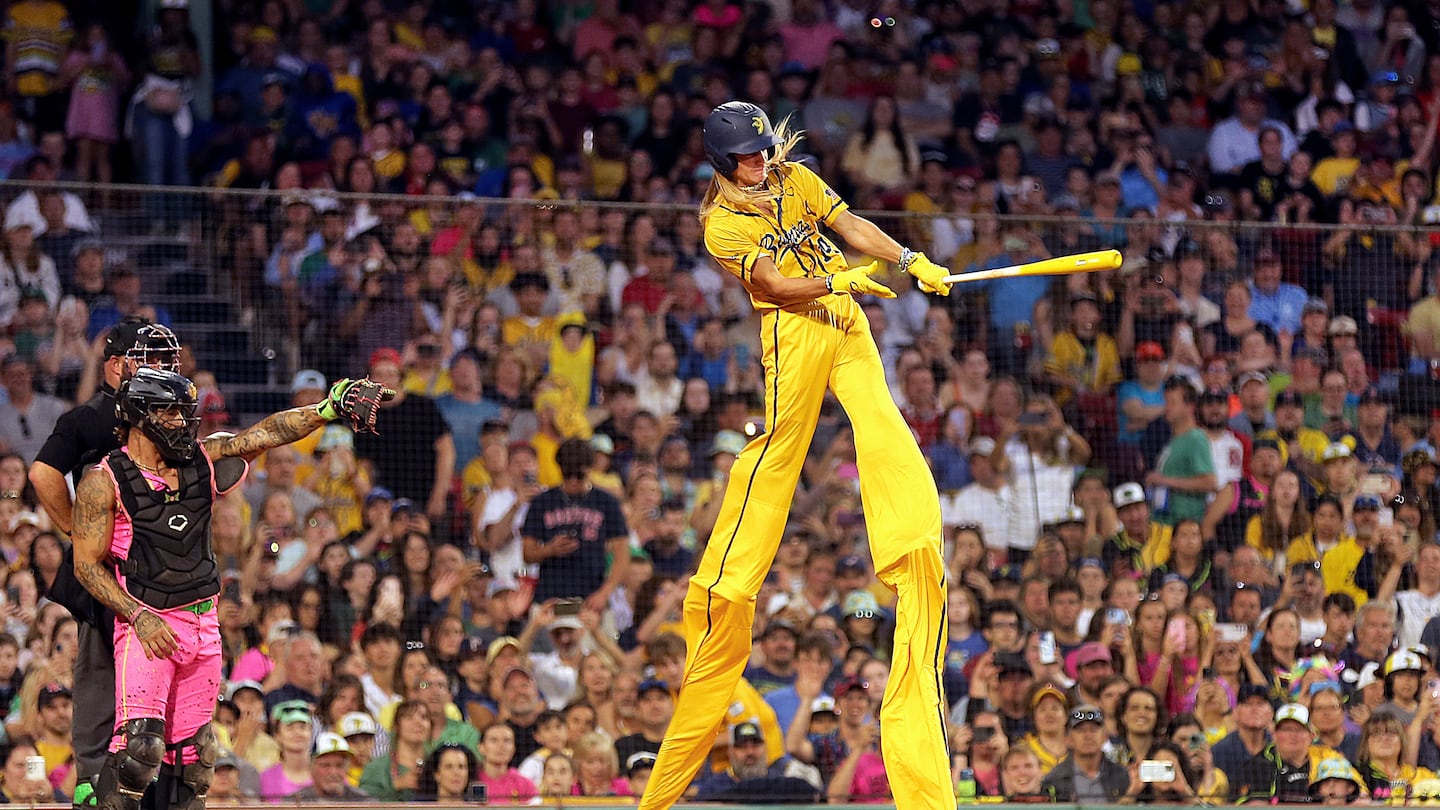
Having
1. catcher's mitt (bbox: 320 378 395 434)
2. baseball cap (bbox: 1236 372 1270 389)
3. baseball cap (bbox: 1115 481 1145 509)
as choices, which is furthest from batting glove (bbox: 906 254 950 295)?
baseball cap (bbox: 1236 372 1270 389)

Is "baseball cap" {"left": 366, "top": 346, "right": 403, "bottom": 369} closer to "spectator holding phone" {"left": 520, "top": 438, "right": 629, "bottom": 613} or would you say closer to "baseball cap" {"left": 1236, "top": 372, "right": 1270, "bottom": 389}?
"spectator holding phone" {"left": 520, "top": 438, "right": 629, "bottom": 613}

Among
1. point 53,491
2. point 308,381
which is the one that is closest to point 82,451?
point 53,491

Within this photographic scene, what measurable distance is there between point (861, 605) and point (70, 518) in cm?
468

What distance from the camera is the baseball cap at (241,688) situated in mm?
9477

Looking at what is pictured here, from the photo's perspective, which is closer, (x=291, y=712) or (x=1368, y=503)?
(x=291, y=712)

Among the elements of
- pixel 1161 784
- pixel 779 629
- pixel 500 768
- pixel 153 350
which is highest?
pixel 153 350

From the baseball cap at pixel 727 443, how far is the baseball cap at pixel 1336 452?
128 inches

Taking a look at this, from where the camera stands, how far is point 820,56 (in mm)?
15375

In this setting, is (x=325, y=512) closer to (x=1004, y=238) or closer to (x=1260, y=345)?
(x=1004, y=238)

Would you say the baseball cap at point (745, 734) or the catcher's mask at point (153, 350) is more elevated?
the catcher's mask at point (153, 350)

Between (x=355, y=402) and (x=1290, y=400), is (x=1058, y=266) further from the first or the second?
(x=1290, y=400)

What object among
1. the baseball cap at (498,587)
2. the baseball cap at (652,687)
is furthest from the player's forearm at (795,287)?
the baseball cap at (498,587)

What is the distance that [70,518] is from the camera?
6.95 meters

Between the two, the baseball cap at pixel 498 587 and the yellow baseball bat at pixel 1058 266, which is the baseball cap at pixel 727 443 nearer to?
the baseball cap at pixel 498 587
